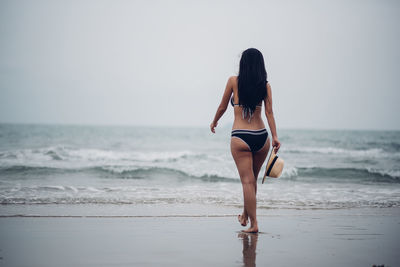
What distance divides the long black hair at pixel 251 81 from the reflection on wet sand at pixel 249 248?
1315 millimetres

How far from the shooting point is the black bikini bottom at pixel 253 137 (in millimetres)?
3844

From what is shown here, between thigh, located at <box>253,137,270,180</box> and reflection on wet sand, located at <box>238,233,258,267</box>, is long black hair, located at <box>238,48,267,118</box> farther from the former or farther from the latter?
reflection on wet sand, located at <box>238,233,258,267</box>

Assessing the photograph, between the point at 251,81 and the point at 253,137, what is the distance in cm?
58

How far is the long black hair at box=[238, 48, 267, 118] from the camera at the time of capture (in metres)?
3.80

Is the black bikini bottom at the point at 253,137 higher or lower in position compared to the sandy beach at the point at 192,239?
higher

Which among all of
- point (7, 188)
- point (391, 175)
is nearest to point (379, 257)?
point (7, 188)

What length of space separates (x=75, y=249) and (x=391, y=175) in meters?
13.1

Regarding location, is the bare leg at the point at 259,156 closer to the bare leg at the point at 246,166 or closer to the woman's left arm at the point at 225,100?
the bare leg at the point at 246,166

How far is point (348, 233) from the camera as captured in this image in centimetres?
434

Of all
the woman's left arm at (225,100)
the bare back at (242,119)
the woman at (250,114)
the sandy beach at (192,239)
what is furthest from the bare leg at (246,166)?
the sandy beach at (192,239)

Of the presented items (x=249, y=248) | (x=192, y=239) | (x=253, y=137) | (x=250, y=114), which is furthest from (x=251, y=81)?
(x=192, y=239)

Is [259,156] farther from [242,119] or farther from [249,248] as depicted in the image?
[249,248]

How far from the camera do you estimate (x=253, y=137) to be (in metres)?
3.84

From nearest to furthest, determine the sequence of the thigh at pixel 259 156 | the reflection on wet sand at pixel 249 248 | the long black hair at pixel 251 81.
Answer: the reflection on wet sand at pixel 249 248 → the long black hair at pixel 251 81 → the thigh at pixel 259 156
